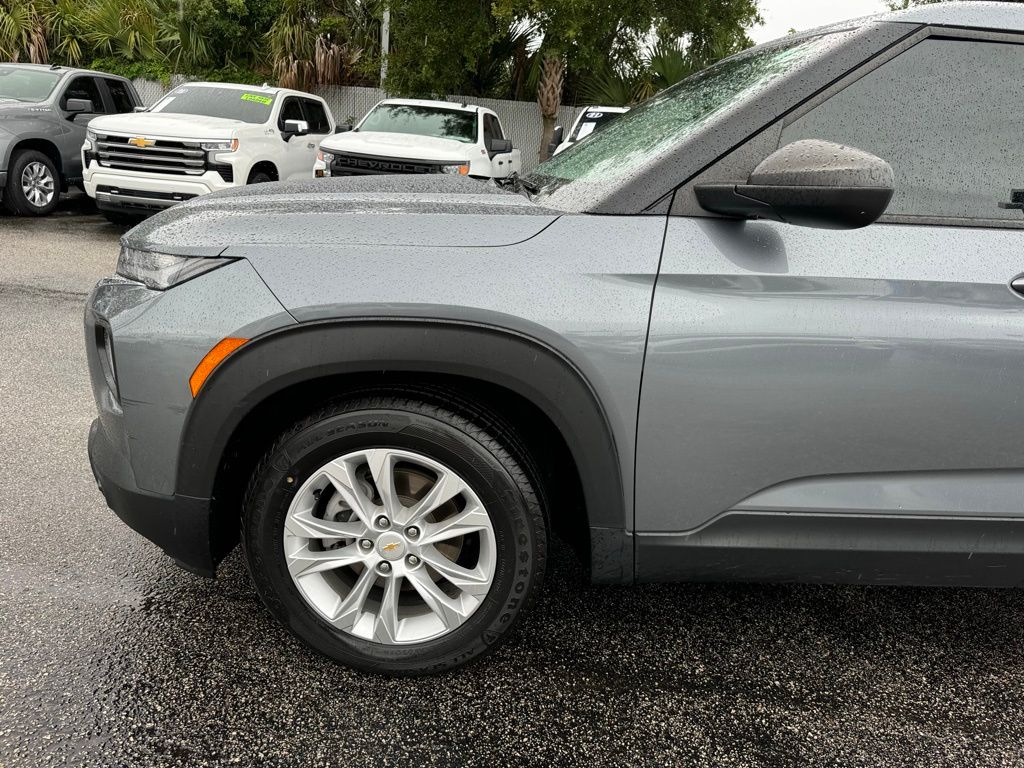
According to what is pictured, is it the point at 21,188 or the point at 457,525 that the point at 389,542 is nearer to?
Answer: the point at 457,525

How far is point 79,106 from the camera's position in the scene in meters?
10.5

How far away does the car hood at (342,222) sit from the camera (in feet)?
6.63

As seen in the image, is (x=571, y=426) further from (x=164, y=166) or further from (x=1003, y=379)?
→ (x=164, y=166)

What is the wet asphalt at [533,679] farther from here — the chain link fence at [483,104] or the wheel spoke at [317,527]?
the chain link fence at [483,104]

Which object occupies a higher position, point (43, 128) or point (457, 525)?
point (43, 128)

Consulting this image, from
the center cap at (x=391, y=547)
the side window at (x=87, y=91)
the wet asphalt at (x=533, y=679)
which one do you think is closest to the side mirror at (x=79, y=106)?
the side window at (x=87, y=91)

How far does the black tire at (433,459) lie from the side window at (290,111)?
9.03 metres

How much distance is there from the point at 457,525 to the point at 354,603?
35 cm

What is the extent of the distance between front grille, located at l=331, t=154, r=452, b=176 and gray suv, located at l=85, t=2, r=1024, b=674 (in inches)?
285

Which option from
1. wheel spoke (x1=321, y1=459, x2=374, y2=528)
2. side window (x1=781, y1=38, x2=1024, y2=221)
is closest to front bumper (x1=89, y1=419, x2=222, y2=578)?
wheel spoke (x1=321, y1=459, x2=374, y2=528)

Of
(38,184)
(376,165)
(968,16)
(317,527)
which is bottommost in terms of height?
(38,184)

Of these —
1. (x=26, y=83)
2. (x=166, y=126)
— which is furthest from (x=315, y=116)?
(x=26, y=83)

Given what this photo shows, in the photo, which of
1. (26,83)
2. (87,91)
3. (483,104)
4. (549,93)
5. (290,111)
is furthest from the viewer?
(483,104)

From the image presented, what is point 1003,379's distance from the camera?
1966mm
